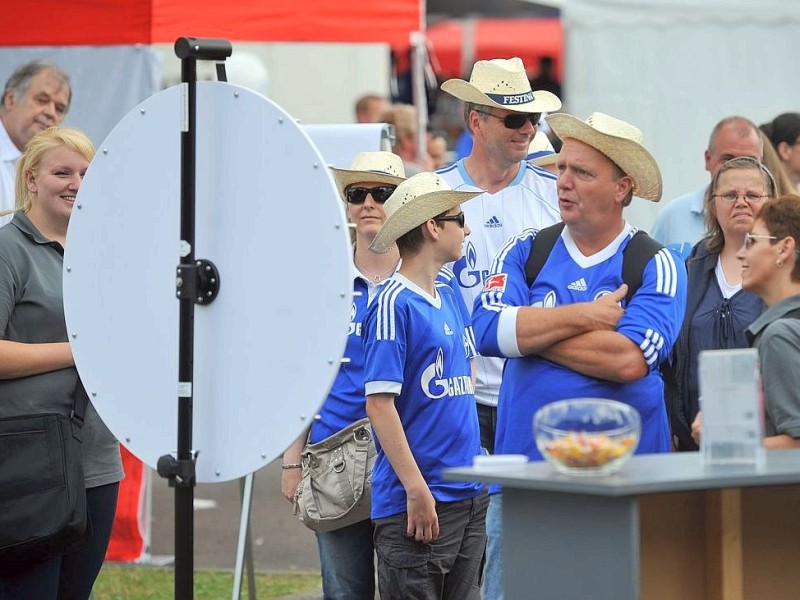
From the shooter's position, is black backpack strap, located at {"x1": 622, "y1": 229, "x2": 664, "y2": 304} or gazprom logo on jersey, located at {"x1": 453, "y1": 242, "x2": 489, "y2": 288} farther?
gazprom logo on jersey, located at {"x1": 453, "y1": 242, "x2": 489, "y2": 288}

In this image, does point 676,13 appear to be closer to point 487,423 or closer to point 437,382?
point 487,423

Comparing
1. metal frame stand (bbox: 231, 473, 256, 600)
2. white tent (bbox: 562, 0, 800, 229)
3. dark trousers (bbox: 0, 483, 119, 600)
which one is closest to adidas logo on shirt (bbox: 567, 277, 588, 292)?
dark trousers (bbox: 0, 483, 119, 600)

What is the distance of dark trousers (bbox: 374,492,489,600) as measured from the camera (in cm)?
419

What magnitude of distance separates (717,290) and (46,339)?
253cm

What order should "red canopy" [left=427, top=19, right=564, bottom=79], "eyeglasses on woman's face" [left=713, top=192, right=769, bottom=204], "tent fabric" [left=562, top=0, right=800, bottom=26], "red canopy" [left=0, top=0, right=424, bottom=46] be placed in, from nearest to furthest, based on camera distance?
"eyeglasses on woman's face" [left=713, top=192, right=769, bottom=204]
"red canopy" [left=0, top=0, right=424, bottom=46]
"tent fabric" [left=562, top=0, right=800, bottom=26]
"red canopy" [left=427, top=19, right=564, bottom=79]

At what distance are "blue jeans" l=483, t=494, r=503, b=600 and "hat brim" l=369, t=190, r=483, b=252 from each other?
38.7 inches

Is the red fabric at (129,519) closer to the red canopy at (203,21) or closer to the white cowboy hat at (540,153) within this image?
the red canopy at (203,21)

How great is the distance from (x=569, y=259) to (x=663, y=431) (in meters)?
0.58

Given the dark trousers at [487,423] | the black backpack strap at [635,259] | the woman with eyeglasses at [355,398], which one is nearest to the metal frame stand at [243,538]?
the woman with eyeglasses at [355,398]

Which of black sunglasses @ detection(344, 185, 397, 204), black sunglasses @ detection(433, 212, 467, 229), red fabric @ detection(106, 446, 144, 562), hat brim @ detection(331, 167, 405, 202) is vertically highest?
hat brim @ detection(331, 167, 405, 202)

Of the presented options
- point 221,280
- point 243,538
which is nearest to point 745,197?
point 243,538

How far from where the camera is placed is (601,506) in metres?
3.03

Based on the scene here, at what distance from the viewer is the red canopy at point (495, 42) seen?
71.9ft

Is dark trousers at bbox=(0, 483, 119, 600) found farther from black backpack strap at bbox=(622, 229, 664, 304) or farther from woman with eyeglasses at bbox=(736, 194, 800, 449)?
woman with eyeglasses at bbox=(736, 194, 800, 449)
